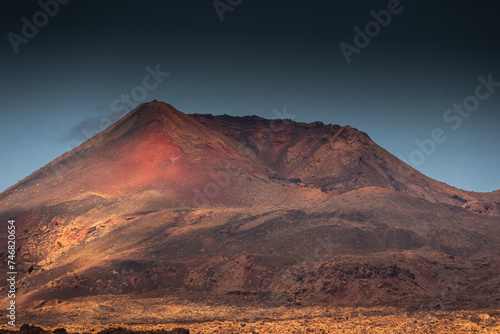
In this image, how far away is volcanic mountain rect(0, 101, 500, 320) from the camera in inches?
1670

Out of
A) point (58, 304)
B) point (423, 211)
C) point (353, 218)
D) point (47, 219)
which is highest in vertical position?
point (47, 219)

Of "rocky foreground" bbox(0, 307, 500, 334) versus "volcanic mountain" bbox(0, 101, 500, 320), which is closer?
"rocky foreground" bbox(0, 307, 500, 334)

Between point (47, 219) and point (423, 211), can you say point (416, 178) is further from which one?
point (47, 219)

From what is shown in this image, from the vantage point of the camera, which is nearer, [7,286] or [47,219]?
[7,286]

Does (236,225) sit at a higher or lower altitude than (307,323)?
higher

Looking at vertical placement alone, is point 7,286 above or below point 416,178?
above

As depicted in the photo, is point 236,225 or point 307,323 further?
point 236,225

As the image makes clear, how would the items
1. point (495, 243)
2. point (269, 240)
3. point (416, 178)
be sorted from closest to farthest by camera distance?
point (269, 240)
point (495, 243)
point (416, 178)

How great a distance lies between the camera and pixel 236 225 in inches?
2306

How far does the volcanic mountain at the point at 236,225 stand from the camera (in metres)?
42.4

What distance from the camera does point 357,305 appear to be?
1447 inches

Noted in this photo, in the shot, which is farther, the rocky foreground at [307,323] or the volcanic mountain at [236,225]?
the volcanic mountain at [236,225]

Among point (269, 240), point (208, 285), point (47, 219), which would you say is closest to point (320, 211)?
point (269, 240)

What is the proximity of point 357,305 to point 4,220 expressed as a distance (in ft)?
157
